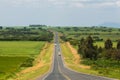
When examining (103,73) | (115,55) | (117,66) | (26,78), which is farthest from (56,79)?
(115,55)

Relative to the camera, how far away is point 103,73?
85.8 m

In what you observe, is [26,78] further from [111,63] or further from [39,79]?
[111,63]

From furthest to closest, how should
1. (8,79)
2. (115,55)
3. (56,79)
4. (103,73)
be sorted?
(115,55) → (103,73) → (8,79) → (56,79)

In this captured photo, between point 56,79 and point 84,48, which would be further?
point 84,48

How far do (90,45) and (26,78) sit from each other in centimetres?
5540

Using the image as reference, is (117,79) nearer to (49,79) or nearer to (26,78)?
(49,79)

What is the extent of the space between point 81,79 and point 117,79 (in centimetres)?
776

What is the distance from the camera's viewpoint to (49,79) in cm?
7369

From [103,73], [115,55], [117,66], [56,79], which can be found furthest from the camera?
[115,55]

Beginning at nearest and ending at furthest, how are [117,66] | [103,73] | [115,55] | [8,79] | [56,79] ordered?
[56,79] < [8,79] < [103,73] < [117,66] < [115,55]

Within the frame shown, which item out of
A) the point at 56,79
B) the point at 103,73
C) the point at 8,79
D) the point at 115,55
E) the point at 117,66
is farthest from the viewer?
the point at 115,55

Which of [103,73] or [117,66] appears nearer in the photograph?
[103,73]

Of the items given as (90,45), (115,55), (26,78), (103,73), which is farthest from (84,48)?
(26,78)

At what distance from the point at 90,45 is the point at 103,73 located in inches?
1828
